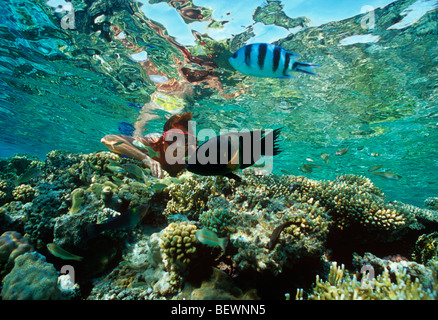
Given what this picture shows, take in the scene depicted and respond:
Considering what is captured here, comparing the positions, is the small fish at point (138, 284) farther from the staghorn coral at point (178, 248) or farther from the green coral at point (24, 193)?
the green coral at point (24, 193)

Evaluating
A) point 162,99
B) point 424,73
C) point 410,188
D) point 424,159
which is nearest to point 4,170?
point 162,99

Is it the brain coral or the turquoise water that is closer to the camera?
the brain coral

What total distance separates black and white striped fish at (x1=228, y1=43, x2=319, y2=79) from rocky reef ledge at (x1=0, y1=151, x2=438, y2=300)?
7.43 ft

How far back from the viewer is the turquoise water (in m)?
7.30

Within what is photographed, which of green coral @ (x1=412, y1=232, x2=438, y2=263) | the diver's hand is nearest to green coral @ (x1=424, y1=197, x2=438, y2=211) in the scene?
green coral @ (x1=412, y1=232, x2=438, y2=263)

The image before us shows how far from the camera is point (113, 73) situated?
11086mm

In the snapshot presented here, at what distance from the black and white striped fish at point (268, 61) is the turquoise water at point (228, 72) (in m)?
6.18

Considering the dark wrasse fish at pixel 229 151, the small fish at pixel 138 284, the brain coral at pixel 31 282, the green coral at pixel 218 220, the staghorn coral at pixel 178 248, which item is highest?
the dark wrasse fish at pixel 229 151

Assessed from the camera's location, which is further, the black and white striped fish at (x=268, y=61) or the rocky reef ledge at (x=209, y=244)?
the rocky reef ledge at (x=209, y=244)

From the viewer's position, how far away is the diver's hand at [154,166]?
19.7 ft

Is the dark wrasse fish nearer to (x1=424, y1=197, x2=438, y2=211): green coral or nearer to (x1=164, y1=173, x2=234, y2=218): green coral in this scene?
(x1=164, y1=173, x2=234, y2=218): green coral

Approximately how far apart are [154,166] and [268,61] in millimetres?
4884

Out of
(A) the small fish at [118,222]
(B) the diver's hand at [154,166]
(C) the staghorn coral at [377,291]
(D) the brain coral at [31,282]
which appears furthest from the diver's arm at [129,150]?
(C) the staghorn coral at [377,291]
